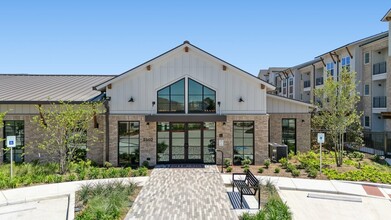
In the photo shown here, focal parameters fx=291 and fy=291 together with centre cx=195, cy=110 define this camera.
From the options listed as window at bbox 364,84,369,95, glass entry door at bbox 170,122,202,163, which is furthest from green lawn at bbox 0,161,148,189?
window at bbox 364,84,369,95

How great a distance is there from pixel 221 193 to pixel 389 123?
20630 mm

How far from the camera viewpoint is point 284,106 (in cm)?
2059

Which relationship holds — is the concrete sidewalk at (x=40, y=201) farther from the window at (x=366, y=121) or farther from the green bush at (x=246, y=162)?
the window at (x=366, y=121)

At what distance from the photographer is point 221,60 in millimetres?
17469

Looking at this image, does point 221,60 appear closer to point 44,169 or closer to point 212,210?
point 212,210

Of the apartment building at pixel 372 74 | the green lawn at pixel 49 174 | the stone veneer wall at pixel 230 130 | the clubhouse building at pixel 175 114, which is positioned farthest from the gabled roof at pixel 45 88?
the apartment building at pixel 372 74

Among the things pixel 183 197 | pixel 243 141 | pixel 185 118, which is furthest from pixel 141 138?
pixel 183 197

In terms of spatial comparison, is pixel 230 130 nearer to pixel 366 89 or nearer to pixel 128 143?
pixel 128 143

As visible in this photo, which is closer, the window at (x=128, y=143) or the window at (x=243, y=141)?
the window at (x=128, y=143)

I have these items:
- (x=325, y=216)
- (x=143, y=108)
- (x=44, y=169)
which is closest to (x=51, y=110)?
(x=44, y=169)

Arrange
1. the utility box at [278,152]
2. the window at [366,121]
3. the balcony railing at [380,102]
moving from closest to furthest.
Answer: the utility box at [278,152]
the balcony railing at [380,102]
the window at [366,121]

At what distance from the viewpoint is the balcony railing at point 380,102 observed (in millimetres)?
26589

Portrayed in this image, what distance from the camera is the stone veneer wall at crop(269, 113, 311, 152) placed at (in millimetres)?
20609

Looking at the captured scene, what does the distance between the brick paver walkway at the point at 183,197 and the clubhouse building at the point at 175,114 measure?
7.18 ft
